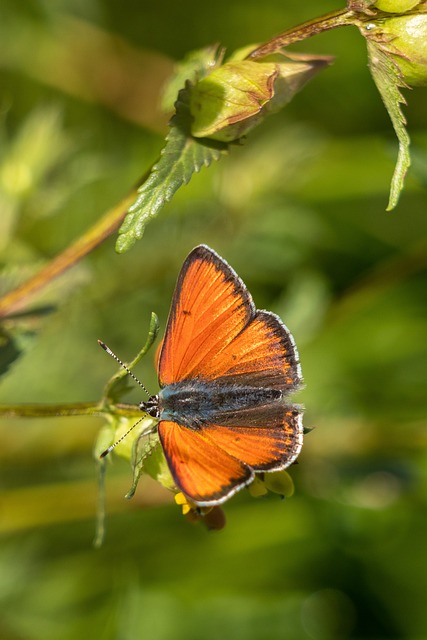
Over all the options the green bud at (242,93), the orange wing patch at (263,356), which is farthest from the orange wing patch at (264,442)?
the green bud at (242,93)

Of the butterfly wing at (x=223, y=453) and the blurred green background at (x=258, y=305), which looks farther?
the blurred green background at (x=258, y=305)

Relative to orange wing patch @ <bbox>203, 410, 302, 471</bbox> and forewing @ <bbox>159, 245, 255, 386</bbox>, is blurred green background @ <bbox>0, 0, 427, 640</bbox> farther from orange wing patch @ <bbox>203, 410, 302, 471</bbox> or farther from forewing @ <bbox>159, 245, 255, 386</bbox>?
orange wing patch @ <bbox>203, 410, 302, 471</bbox>

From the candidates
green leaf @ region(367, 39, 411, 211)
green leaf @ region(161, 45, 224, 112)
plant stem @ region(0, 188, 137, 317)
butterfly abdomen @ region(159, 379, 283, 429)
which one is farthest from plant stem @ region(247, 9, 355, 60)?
butterfly abdomen @ region(159, 379, 283, 429)

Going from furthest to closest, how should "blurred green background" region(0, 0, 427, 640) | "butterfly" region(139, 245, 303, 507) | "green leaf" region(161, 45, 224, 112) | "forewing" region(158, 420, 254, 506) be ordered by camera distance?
"blurred green background" region(0, 0, 427, 640)
"green leaf" region(161, 45, 224, 112)
"butterfly" region(139, 245, 303, 507)
"forewing" region(158, 420, 254, 506)

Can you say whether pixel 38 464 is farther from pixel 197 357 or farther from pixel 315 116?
pixel 315 116

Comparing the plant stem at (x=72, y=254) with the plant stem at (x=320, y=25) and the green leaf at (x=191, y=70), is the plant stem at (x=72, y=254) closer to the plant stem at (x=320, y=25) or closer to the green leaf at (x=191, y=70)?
the green leaf at (x=191, y=70)

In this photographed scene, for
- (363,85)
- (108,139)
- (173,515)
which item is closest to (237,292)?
(173,515)
